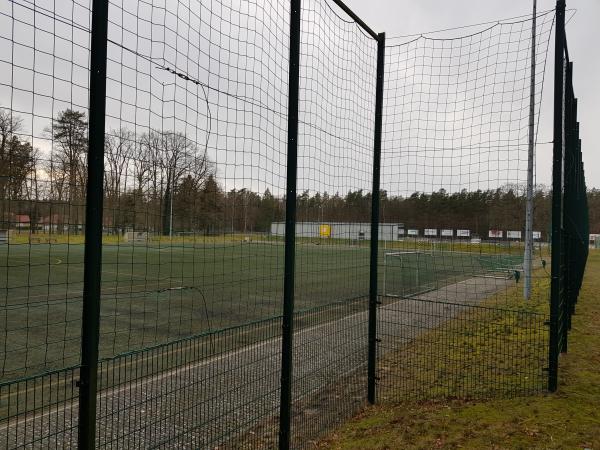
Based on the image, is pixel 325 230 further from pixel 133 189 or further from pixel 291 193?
pixel 133 189

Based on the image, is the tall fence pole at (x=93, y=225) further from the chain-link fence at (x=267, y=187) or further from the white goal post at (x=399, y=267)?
the white goal post at (x=399, y=267)

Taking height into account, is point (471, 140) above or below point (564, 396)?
above

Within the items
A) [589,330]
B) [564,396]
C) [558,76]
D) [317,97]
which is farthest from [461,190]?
[589,330]

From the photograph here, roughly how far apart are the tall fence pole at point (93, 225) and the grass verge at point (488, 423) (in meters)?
2.14

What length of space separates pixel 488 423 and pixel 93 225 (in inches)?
132

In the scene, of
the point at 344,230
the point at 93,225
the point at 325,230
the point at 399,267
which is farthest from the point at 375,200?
the point at 399,267

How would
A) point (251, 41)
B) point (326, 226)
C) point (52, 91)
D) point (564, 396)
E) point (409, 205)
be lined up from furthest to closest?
point (409, 205) → point (326, 226) → point (564, 396) → point (251, 41) → point (52, 91)

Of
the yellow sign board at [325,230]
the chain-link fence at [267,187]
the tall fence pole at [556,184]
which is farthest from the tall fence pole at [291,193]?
the tall fence pole at [556,184]

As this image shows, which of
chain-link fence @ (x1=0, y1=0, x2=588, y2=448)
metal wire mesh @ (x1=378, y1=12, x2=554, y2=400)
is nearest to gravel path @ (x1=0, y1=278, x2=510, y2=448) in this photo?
chain-link fence @ (x1=0, y1=0, x2=588, y2=448)

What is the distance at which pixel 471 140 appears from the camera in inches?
173

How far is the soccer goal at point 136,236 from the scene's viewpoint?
9.05ft

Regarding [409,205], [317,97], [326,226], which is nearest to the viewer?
[317,97]

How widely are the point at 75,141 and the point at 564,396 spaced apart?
4410mm

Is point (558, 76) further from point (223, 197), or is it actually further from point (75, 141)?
point (75, 141)
